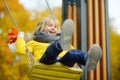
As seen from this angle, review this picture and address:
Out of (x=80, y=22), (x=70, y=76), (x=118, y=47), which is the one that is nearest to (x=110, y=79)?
(x=118, y=47)

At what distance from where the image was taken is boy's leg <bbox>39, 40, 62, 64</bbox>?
166 centimetres

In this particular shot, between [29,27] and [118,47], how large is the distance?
86 centimetres

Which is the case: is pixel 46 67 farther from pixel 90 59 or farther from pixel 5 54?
pixel 5 54

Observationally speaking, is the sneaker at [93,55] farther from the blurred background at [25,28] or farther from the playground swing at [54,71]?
the blurred background at [25,28]

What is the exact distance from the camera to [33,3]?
A: 3.00m

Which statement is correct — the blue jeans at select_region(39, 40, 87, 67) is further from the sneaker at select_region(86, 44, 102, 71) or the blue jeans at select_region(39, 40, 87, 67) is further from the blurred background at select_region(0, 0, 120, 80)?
the blurred background at select_region(0, 0, 120, 80)

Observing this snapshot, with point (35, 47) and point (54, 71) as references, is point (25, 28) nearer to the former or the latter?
point (35, 47)

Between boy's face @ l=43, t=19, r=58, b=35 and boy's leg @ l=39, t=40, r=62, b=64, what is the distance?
319 mm

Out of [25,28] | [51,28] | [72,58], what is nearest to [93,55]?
[72,58]

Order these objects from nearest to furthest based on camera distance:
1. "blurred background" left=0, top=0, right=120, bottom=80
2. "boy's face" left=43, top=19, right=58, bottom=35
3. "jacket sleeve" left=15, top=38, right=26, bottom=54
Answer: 1. "jacket sleeve" left=15, top=38, right=26, bottom=54
2. "boy's face" left=43, top=19, right=58, bottom=35
3. "blurred background" left=0, top=0, right=120, bottom=80

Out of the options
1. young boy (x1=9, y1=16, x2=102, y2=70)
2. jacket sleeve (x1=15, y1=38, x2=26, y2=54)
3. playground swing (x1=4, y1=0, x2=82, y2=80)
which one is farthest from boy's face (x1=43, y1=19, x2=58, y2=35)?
playground swing (x1=4, y1=0, x2=82, y2=80)

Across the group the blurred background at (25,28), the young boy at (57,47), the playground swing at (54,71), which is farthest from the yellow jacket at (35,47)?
the blurred background at (25,28)

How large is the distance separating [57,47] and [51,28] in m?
0.42

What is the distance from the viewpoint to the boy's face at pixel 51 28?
2.05 meters
